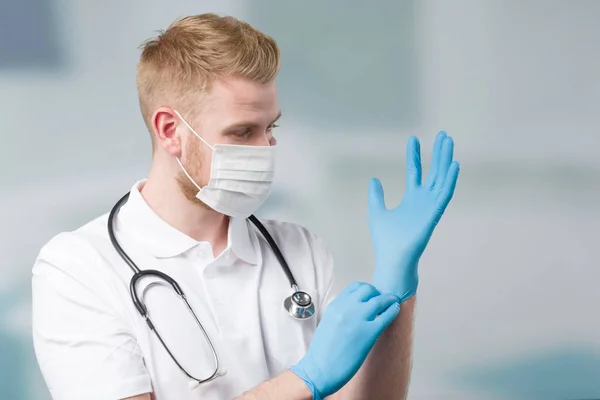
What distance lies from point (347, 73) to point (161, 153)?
132 cm

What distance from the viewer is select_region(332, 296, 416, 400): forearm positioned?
1.63 metres

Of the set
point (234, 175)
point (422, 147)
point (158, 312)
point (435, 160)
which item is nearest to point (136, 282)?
point (158, 312)

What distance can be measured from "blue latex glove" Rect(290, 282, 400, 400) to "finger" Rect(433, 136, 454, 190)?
0.86 ft

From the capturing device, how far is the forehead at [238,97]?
160cm

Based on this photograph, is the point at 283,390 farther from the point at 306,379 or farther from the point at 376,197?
the point at 376,197

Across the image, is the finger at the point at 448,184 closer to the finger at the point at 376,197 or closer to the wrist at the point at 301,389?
the finger at the point at 376,197

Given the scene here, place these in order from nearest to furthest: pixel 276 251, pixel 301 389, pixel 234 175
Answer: pixel 301 389, pixel 234 175, pixel 276 251

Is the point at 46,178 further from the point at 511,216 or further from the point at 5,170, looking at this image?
the point at 511,216

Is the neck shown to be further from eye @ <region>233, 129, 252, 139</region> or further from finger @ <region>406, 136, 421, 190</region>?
finger @ <region>406, 136, 421, 190</region>

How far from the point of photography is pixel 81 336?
4.92 feet

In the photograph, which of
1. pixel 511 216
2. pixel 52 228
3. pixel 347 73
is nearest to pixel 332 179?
pixel 347 73

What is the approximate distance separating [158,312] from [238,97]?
456 mm

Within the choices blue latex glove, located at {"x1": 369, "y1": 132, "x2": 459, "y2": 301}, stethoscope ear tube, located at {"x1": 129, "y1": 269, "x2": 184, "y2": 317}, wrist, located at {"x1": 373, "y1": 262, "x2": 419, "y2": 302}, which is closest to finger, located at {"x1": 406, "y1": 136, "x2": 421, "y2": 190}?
blue latex glove, located at {"x1": 369, "y1": 132, "x2": 459, "y2": 301}

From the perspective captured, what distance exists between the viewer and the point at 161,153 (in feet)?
5.58
